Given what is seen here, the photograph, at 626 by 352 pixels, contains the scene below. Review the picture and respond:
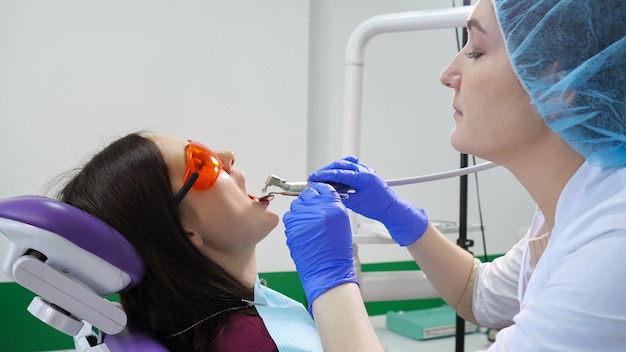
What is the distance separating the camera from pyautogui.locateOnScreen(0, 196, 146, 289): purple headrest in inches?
33.6

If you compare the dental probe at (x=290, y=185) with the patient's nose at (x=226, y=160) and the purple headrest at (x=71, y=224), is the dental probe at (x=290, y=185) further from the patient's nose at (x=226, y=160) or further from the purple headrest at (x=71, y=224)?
the purple headrest at (x=71, y=224)

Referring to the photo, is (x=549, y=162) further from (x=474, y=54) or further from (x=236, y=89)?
(x=236, y=89)

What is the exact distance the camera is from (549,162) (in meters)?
0.97

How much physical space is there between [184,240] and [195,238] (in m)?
0.06

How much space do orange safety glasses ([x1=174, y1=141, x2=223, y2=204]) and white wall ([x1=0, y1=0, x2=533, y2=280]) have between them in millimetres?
1239

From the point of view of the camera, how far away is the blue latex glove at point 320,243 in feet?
3.36

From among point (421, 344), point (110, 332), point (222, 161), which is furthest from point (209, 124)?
point (110, 332)

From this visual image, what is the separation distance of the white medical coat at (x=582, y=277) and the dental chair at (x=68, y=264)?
0.63m

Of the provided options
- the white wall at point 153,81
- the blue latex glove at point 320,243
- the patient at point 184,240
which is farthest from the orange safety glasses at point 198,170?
the white wall at point 153,81

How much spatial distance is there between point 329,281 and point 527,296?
36 cm

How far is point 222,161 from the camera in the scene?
1377 millimetres

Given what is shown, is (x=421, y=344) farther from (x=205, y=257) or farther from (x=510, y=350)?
(x=510, y=350)

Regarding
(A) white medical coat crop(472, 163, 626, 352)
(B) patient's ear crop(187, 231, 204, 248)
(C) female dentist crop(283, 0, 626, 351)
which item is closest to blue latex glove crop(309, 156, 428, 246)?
(C) female dentist crop(283, 0, 626, 351)

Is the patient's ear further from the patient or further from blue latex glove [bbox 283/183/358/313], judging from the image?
blue latex glove [bbox 283/183/358/313]
